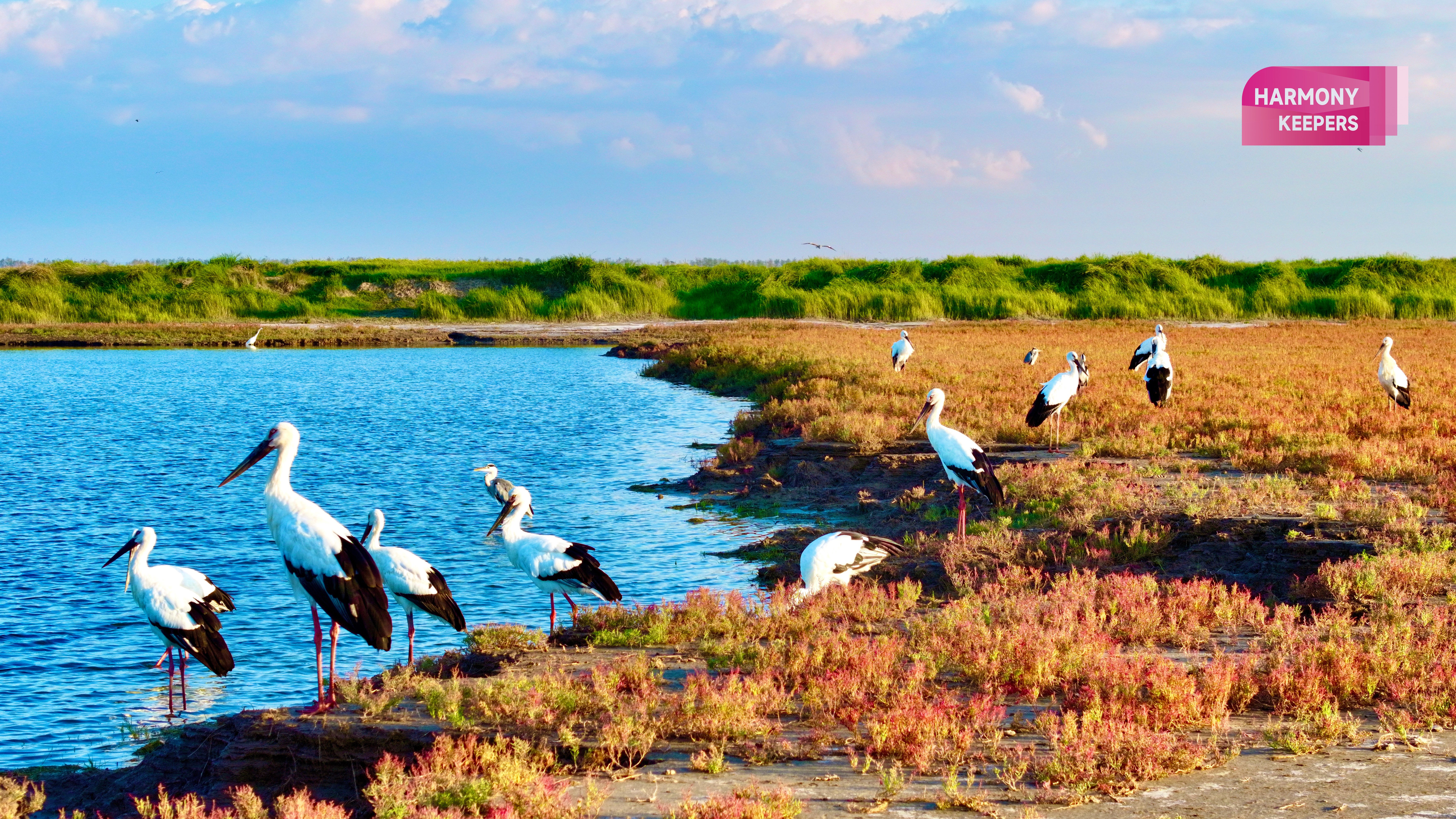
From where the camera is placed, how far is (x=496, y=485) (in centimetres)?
1614

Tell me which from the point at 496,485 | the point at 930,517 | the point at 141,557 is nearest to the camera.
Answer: the point at 141,557

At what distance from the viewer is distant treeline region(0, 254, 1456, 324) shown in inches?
2724

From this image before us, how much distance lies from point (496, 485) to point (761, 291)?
6094cm

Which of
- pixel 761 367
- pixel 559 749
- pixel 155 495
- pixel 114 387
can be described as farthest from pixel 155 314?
pixel 559 749

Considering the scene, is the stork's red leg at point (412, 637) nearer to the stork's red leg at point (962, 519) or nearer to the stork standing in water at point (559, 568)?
the stork standing in water at point (559, 568)

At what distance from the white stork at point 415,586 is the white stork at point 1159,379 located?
14666 mm

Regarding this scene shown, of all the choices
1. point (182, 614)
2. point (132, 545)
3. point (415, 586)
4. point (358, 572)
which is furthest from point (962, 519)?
point (132, 545)

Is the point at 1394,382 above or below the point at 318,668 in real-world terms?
above

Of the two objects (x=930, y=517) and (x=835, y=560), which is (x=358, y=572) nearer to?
(x=835, y=560)

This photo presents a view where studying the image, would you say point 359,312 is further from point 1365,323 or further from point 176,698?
point 176,698

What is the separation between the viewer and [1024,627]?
341 inches

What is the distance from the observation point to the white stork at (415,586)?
33.1ft

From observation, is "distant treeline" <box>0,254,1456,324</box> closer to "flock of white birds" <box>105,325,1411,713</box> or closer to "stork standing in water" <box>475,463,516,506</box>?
"stork standing in water" <box>475,463,516,506</box>

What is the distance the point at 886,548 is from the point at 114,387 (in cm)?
3369
